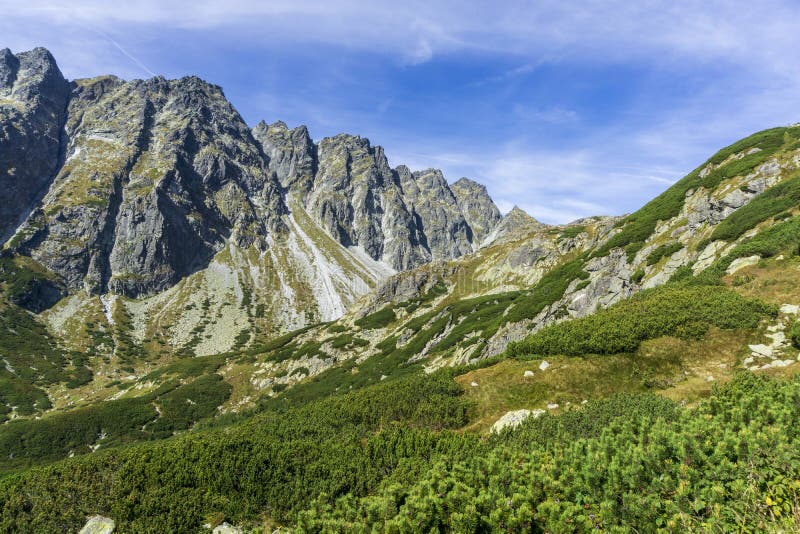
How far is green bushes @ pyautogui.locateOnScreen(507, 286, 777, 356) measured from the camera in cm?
1747

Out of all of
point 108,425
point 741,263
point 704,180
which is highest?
point 704,180

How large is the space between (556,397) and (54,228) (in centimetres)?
23978

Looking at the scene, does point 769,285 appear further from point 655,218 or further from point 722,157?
point 722,157

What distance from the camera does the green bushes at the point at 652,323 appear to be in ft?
57.3

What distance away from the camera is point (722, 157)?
51562 millimetres

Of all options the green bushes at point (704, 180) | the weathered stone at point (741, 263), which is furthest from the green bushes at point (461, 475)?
the green bushes at point (704, 180)

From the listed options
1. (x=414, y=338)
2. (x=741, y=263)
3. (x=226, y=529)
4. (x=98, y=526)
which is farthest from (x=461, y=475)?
(x=414, y=338)

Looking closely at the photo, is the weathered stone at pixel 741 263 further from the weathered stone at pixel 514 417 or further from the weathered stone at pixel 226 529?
the weathered stone at pixel 226 529

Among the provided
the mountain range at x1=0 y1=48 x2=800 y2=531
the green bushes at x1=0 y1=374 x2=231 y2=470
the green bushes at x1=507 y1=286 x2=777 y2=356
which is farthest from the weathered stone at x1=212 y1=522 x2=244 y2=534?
the green bushes at x1=0 y1=374 x2=231 y2=470

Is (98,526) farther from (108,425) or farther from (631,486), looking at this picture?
(108,425)

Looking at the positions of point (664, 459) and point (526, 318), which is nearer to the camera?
point (664, 459)

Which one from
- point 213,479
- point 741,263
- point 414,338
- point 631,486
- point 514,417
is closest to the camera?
point 631,486

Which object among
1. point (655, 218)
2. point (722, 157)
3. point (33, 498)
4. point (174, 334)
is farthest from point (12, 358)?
point (722, 157)

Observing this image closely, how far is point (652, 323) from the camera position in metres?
18.6
